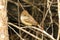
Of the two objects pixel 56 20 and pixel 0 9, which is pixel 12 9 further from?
pixel 0 9

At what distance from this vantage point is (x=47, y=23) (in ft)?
6.05

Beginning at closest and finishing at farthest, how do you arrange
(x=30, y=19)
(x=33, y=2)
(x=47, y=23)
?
1. (x=30, y=19)
2. (x=33, y=2)
3. (x=47, y=23)

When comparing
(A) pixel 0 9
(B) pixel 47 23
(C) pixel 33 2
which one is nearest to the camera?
(A) pixel 0 9

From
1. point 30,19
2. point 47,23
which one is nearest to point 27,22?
point 30,19

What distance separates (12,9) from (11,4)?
0.04 m

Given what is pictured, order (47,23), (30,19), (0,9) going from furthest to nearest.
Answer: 1. (47,23)
2. (30,19)
3. (0,9)

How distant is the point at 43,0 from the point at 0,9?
26.8 inches

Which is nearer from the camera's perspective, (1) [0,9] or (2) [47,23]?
(1) [0,9]

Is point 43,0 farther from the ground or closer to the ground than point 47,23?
farther from the ground

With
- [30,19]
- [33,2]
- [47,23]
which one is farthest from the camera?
[47,23]

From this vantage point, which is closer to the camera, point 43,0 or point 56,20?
point 43,0

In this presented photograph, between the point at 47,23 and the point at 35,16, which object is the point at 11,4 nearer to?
the point at 35,16

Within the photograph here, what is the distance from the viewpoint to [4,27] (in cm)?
114

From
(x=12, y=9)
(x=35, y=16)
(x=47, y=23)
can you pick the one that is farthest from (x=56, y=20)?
(x=12, y=9)
